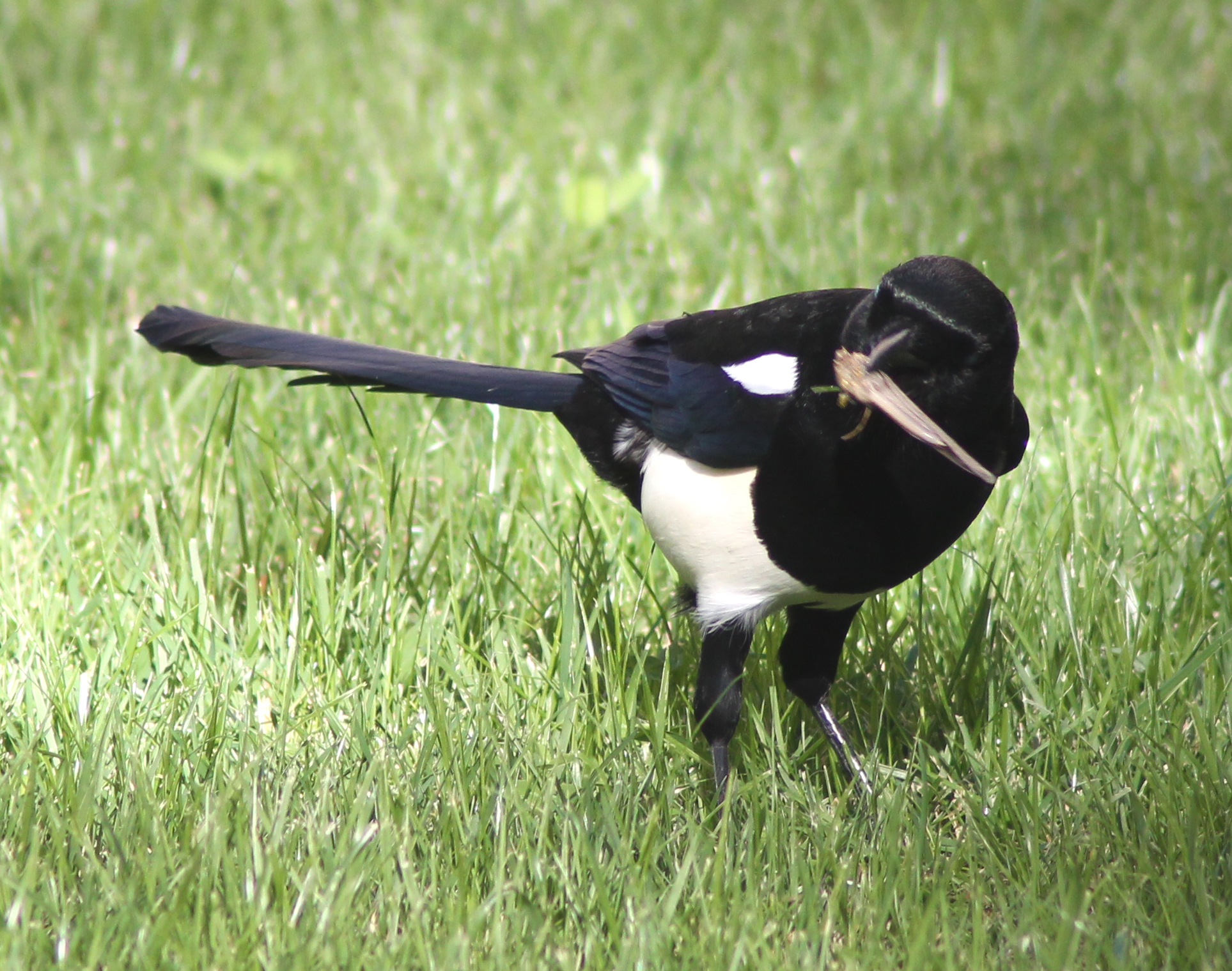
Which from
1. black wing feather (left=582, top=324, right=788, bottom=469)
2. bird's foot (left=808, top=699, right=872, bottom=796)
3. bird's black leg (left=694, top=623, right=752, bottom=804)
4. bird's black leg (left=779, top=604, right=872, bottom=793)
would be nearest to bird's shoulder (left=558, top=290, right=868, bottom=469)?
black wing feather (left=582, top=324, right=788, bottom=469)

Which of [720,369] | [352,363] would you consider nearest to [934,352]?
[720,369]

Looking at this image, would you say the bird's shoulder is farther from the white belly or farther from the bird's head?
the bird's head

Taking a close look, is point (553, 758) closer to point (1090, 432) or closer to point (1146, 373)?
point (1090, 432)

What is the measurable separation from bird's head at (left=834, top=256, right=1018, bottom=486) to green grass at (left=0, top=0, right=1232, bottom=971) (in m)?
0.60

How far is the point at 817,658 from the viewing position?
246 centimetres

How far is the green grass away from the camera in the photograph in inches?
75.2

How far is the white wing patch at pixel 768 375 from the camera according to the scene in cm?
215

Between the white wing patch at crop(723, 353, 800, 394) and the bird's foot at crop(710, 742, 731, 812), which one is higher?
the white wing patch at crop(723, 353, 800, 394)

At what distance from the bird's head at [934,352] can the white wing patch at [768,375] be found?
186 mm

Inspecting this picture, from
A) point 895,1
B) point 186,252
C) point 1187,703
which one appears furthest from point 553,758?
point 895,1

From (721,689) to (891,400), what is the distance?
0.66 metres

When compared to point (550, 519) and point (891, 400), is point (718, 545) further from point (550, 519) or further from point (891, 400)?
point (550, 519)

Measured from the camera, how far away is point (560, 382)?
8.29 feet

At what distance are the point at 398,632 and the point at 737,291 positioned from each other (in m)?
1.63
